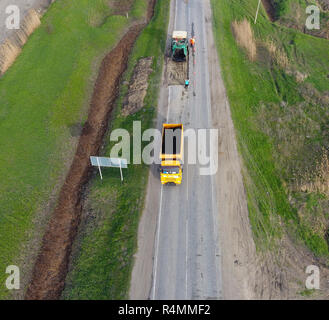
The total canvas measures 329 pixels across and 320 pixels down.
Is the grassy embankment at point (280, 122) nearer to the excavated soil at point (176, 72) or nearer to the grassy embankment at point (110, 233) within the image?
the excavated soil at point (176, 72)

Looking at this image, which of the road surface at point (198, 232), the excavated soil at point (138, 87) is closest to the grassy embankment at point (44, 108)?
the excavated soil at point (138, 87)

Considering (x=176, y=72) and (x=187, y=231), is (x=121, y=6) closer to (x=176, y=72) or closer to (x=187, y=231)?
(x=176, y=72)

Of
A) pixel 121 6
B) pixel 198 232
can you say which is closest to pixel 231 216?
pixel 198 232

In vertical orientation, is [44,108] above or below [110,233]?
above

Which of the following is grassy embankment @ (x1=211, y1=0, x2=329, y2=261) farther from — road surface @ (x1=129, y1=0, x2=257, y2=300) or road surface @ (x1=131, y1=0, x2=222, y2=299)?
road surface @ (x1=131, y1=0, x2=222, y2=299)
